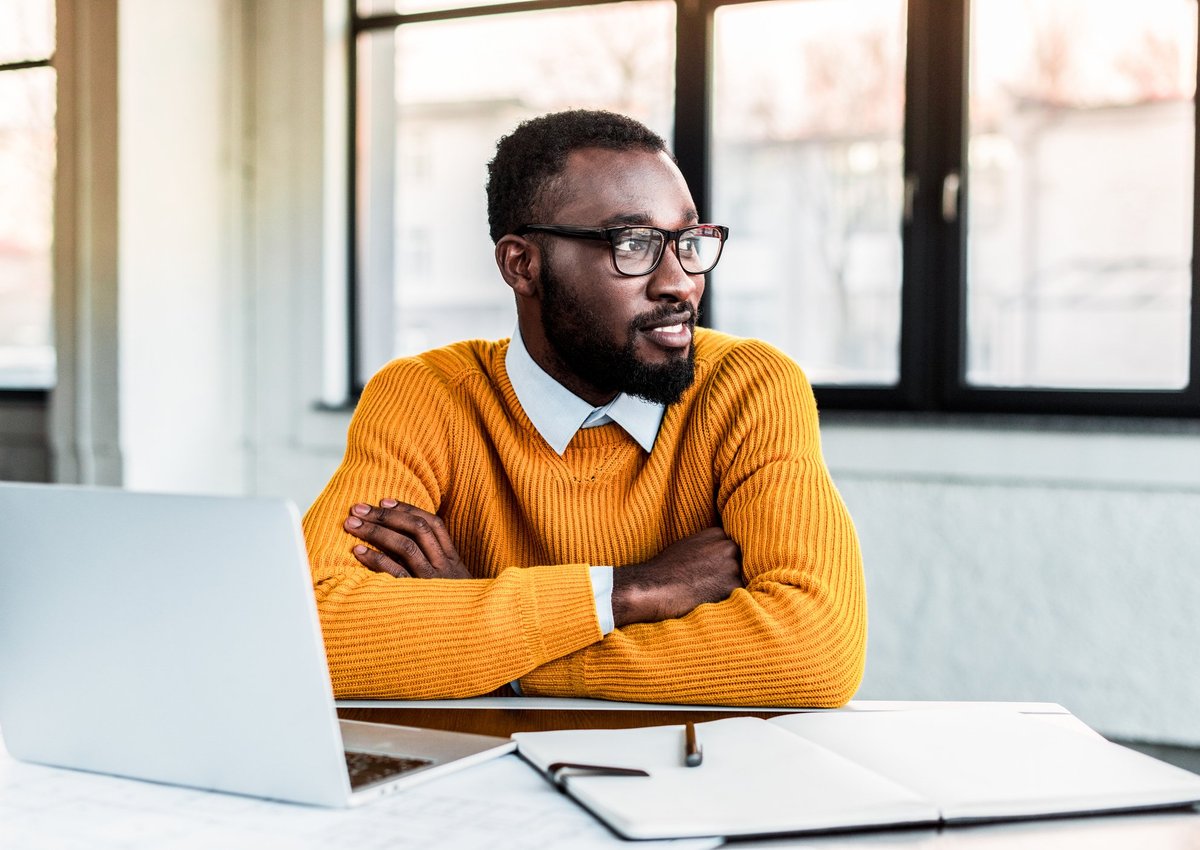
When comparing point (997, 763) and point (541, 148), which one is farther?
point (541, 148)

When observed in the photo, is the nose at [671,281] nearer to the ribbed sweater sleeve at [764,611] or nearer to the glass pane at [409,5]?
the ribbed sweater sleeve at [764,611]

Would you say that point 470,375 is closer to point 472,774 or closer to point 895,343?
point 472,774

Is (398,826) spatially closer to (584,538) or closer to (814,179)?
(584,538)

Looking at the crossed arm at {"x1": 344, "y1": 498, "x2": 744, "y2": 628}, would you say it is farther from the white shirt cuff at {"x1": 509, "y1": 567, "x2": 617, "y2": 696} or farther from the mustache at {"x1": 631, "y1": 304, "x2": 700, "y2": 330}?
the mustache at {"x1": 631, "y1": 304, "x2": 700, "y2": 330}

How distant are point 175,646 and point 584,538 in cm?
82

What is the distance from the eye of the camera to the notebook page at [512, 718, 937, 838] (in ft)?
2.69

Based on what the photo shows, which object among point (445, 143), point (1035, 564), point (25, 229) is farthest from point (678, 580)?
point (25, 229)

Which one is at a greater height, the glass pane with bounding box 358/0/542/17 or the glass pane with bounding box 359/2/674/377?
the glass pane with bounding box 358/0/542/17

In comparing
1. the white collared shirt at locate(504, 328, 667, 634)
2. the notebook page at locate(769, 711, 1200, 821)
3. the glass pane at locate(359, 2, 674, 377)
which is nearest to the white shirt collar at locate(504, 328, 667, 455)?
the white collared shirt at locate(504, 328, 667, 634)

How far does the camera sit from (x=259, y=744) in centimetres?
85

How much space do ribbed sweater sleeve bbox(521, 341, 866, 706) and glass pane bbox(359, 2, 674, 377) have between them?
6.56 ft

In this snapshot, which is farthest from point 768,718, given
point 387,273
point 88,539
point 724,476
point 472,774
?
point 387,273

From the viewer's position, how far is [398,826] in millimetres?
831

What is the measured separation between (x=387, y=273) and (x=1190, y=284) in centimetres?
220
